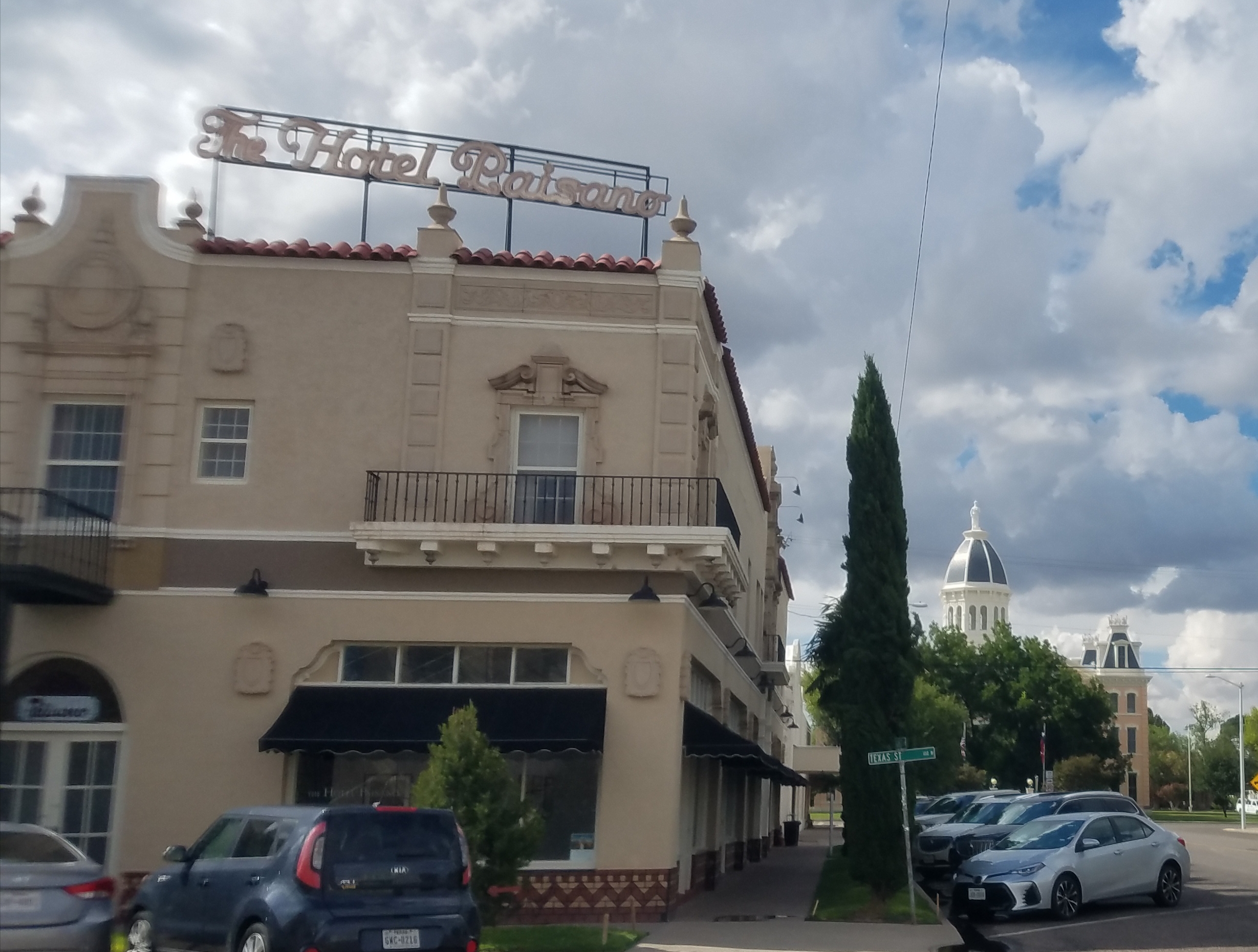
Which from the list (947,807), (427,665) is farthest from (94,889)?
(947,807)

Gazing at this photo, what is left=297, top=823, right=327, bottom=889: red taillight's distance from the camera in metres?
10.3

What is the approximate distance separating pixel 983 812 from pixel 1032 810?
10.3 ft

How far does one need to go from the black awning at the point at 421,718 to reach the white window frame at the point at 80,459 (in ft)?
12.2

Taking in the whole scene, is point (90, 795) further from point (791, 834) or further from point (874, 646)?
point (791, 834)

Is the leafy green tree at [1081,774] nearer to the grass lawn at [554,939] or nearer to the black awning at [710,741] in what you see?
the black awning at [710,741]

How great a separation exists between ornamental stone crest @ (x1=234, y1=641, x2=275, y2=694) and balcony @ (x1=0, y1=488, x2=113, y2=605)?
199 cm

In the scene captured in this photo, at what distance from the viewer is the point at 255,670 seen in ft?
58.0

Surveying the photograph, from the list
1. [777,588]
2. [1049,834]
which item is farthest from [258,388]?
[777,588]

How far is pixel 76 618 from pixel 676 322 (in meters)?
8.89

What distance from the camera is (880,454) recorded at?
20.5 meters

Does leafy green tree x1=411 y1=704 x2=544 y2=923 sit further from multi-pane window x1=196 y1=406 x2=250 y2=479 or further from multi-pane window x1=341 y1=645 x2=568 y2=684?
multi-pane window x1=196 y1=406 x2=250 y2=479

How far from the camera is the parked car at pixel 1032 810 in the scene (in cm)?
2303

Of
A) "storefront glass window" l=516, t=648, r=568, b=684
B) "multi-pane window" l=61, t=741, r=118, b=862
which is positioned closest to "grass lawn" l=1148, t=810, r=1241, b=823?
"storefront glass window" l=516, t=648, r=568, b=684

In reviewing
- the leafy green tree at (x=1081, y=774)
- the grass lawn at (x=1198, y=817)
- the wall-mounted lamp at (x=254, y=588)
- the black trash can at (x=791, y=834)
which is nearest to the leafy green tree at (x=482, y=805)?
the wall-mounted lamp at (x=254, y=588)
